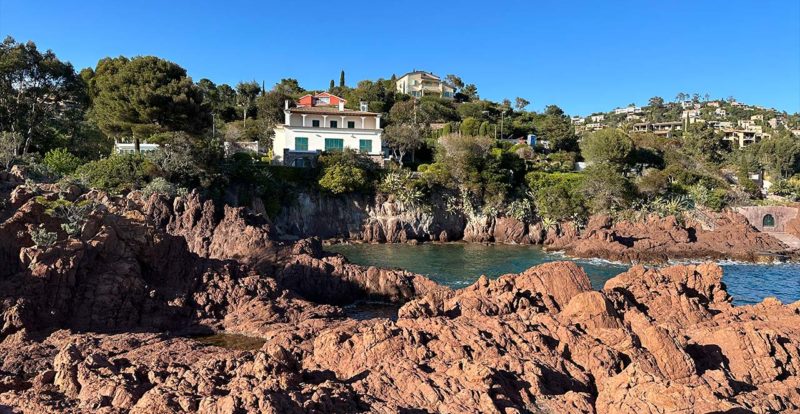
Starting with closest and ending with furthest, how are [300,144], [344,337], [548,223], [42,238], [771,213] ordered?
[344,337] → [42,238] → [548,223] → [771,213] → [300,144]

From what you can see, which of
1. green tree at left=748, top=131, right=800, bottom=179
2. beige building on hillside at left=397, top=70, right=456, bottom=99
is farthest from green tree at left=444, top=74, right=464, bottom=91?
green tree at left=748, top=131, right=800, bottom=179

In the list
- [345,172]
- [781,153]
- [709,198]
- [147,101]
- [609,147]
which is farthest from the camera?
[781,153]

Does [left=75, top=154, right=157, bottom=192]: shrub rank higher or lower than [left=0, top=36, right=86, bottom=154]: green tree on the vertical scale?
lower

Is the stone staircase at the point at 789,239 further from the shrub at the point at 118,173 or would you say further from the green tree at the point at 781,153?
the shrub at the point at 118,173

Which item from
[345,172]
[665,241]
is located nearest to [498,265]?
[665,241]

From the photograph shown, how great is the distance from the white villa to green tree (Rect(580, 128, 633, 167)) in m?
23.1

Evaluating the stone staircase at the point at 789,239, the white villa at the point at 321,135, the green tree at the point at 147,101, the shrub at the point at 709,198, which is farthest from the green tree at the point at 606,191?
the green tree at the point at 147,101

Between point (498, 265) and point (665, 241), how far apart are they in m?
14.6

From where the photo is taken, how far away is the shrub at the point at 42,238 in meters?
18.2

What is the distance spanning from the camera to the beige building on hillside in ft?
387

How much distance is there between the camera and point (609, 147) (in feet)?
199

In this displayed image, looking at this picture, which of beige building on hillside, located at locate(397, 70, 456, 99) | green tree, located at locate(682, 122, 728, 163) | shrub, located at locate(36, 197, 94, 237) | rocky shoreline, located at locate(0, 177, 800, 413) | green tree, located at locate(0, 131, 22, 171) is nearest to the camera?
rocky shoreline, located at locate(0, 177, 800, 413)

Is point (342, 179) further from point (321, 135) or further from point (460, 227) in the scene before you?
point (460, 227)

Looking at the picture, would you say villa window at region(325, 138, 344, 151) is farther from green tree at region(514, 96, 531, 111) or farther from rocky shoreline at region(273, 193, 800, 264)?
green tree at region(514, 96, 531, 111)
